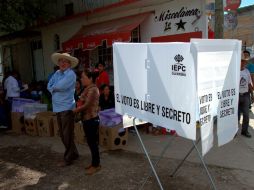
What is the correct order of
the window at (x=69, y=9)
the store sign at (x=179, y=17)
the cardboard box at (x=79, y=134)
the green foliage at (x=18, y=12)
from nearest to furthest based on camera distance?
1. the cardboard box at (x=79, y=134)
2. the store sign at (x=179, y=17)
3. the green foliage at (x=18, y=12)
4. the window at (x=69, y=9)

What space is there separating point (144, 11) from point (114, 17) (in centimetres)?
137

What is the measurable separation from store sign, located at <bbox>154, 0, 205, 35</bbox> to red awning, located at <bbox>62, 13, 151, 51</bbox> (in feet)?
1.65

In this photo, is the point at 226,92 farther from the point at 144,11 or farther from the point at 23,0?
the point at 23,0

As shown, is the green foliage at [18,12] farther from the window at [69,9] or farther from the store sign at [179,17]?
the store sign at [179,17]

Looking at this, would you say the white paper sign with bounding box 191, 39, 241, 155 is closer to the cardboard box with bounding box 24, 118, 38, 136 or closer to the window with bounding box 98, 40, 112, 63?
the cardboard box with bounding box 24, 118, 38, 136

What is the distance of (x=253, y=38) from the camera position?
18469mm

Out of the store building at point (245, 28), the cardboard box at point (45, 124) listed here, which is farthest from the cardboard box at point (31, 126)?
the store building at point (245, 28)

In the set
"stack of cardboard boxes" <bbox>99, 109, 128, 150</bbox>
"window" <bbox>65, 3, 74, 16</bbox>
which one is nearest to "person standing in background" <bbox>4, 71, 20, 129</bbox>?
"stack of cardboard boxes" <bbox>99, 109, 128, 150</bbox>

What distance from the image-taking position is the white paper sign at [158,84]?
3150mm

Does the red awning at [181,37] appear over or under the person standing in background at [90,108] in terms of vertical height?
over

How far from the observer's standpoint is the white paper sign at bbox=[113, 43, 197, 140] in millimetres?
3150

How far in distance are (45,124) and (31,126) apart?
49cm

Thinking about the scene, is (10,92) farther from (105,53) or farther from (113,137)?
(113,137)

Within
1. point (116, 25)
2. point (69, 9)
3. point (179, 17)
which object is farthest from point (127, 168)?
point (69, 9)
